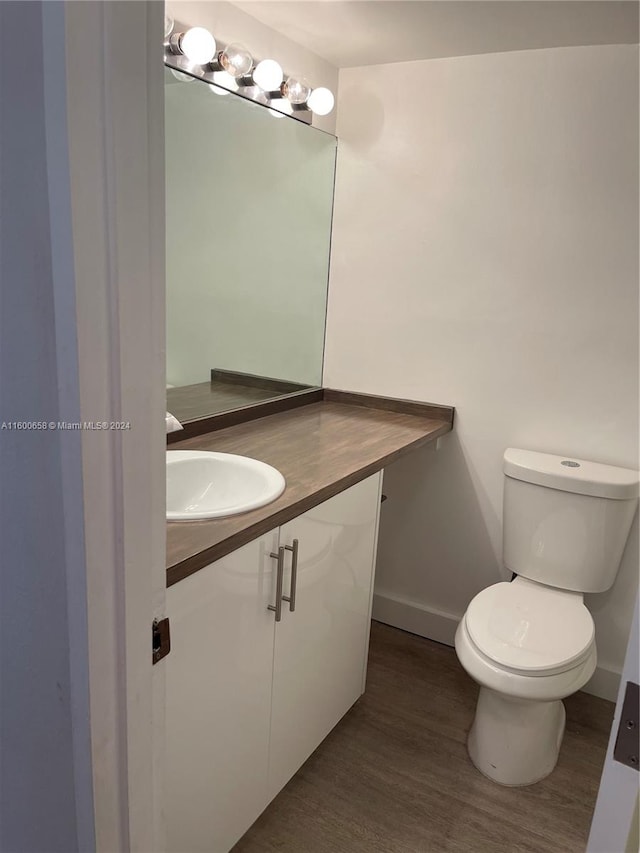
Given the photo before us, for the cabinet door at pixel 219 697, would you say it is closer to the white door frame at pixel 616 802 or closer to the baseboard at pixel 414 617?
the white door frame at pixel 616 802

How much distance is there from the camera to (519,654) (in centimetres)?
179

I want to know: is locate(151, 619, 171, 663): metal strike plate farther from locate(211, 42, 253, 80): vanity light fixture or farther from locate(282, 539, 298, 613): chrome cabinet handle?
locate(211, 42, 253, 80): vanity light fixture

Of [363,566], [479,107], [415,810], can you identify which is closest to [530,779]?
[415,810]

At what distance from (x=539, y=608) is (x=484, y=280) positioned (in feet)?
3.64

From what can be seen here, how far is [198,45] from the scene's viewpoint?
174 cm

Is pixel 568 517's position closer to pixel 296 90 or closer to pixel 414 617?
pixel 414 617

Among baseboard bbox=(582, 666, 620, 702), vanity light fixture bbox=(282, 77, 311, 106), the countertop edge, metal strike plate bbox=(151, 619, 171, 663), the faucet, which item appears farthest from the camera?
baseboard bbox=(582, 666, 620, 702)

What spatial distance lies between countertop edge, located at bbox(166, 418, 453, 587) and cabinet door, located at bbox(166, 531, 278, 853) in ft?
0.09

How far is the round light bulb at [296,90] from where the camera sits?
2.14m

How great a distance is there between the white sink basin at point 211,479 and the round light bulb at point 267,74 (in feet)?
3.78

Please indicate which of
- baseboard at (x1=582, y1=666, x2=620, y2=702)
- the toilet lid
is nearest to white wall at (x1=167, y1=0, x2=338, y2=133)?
the toilet lid

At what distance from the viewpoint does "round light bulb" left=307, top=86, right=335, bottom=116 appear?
2.20 metres

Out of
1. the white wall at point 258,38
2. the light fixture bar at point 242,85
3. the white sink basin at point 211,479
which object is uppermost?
the white wall at point 258,38

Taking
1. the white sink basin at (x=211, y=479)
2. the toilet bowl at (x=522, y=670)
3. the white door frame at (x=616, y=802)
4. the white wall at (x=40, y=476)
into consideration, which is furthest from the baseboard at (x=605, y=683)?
the white wall at (x=40, y=476)
